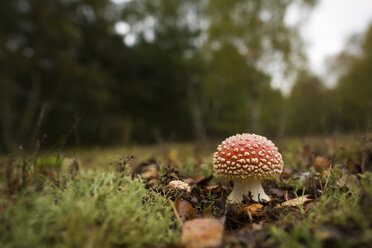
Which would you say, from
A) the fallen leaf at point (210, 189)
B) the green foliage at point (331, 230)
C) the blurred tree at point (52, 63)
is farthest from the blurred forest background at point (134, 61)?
the green foliage at point (331, 230)

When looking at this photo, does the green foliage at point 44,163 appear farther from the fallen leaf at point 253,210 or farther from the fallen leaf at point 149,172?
the fallen leaf at point 253,210

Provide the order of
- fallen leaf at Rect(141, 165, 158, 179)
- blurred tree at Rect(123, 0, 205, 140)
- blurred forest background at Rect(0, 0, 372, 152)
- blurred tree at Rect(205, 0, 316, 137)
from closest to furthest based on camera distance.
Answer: fallen leaf at Rect(141, 165, 158, 179) < blurred forest background at Rect(0, 0, 372, 152) < blurred tree at Rect(205, 0, 316, 137) < blurred tree at Rect(123, 0, 205, 140)

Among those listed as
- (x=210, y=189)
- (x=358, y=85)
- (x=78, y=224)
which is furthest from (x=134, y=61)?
(x=358, y=85)

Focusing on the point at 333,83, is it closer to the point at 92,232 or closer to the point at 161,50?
the point at 161,50

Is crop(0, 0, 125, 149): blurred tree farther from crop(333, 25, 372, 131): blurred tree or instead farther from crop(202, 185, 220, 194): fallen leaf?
crop(333, 25, 372, 131): blurred tree

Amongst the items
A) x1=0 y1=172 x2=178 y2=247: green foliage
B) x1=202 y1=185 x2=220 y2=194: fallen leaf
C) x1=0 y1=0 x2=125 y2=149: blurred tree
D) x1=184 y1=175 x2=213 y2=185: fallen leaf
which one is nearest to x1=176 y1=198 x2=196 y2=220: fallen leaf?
x1=0 y1=172 x2=178 y2=247: green foliage

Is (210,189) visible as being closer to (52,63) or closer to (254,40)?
(52,63)

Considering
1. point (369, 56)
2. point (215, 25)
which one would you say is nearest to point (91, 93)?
point (215, 25)
